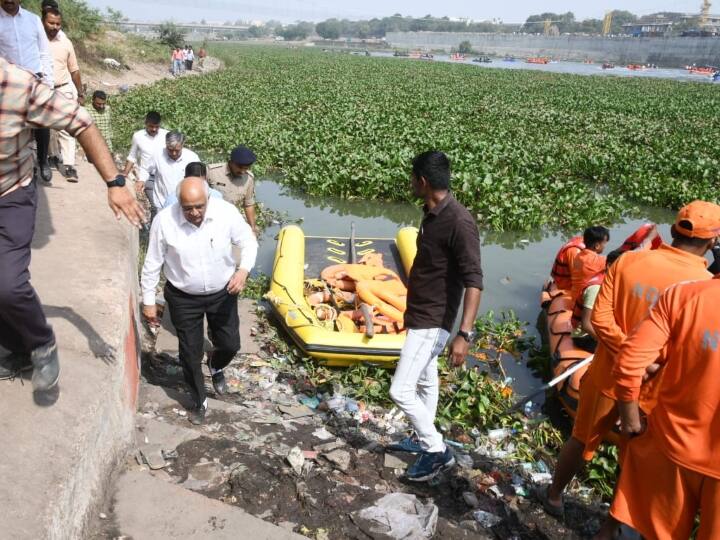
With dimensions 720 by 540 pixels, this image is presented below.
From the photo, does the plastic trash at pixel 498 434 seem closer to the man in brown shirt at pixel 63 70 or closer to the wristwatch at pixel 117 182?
the wristwatch at pixel 117 182

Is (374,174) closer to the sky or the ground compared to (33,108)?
closer to the ground

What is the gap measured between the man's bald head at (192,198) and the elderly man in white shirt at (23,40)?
1.95m

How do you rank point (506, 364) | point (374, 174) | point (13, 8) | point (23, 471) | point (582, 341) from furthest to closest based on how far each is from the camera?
point (374, 174), point (506, 364), point (582, 341), point (13, 8), point (23, 471)

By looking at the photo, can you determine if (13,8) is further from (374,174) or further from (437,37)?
(437,37)

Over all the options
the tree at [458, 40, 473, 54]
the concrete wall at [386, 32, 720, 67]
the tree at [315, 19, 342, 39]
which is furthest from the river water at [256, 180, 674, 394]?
the tree at [315, 19, 342, 39]

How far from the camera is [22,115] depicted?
8.21 ft

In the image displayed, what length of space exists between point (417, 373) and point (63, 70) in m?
5.37

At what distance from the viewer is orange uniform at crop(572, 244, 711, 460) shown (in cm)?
300

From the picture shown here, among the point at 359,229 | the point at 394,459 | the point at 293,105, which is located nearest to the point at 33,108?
the point at 394,459

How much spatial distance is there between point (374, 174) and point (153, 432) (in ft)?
30.5

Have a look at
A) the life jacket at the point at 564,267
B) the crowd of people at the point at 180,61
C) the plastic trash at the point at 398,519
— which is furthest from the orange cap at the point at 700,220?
the crowd of people at the point at 180,61

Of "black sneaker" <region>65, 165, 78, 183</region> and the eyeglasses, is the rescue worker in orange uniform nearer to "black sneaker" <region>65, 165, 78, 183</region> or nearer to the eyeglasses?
the eyeglasses

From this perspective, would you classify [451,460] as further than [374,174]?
No

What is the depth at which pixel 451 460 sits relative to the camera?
12.7 ft
